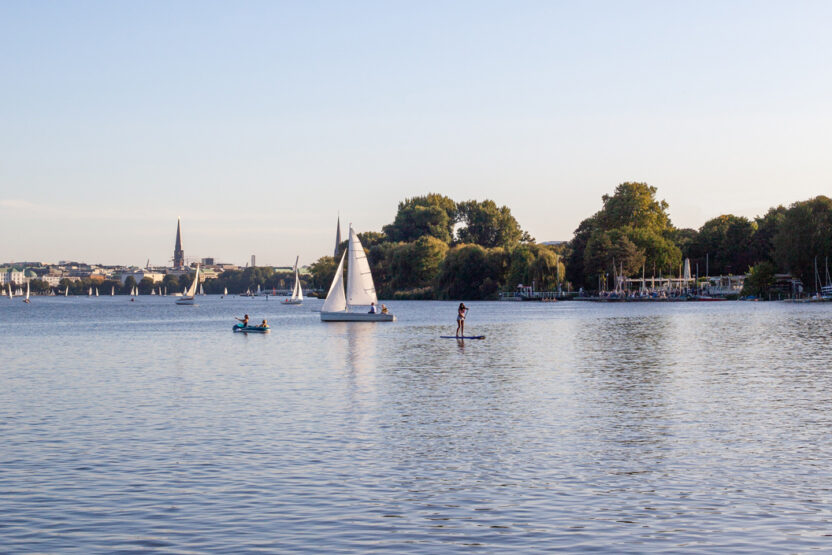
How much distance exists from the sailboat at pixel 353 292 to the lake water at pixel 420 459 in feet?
154

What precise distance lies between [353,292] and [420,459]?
75.0 m

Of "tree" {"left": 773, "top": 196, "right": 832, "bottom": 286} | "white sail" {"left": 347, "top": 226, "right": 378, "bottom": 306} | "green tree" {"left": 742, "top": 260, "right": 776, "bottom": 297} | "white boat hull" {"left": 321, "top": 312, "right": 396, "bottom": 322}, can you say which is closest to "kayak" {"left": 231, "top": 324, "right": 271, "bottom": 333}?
"white sail" {"left": 347, "top": 226, "right": 378, "bottom": 306}

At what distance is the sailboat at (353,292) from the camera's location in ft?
307

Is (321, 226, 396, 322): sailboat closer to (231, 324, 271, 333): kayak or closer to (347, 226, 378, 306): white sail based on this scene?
(347, 226, 378, 306): white sail

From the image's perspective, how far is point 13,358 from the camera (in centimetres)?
5784

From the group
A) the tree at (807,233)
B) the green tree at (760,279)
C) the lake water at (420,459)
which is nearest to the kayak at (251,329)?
the lake water at (420,459)

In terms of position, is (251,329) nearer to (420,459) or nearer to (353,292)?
(353,292)

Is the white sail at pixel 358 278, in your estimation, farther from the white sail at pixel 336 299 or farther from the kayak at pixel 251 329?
the kayak at pixel 251 329

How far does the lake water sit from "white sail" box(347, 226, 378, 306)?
46.8 m

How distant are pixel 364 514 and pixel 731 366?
33091 millimetres

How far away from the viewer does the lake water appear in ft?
50.7

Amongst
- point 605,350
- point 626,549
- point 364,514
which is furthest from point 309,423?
point 605,350

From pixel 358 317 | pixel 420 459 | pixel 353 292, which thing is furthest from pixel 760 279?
pixel 420 459

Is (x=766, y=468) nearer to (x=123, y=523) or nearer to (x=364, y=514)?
(x=364, y=514)
